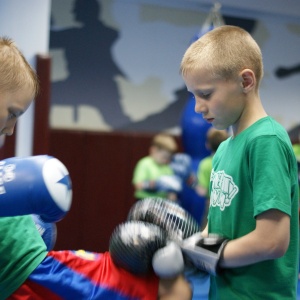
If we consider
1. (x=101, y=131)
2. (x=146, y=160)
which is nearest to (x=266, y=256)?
(x=146, y=160)

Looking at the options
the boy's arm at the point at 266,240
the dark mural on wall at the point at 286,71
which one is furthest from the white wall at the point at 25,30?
the dark mural on wall at the point at 286,71

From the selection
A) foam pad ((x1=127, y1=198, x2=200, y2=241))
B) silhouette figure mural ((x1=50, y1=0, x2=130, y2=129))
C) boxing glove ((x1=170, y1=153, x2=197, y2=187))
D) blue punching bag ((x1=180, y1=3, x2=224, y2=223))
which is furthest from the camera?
silhouette figure mural ((x1=50, y1=0, x2=130, y2=129))

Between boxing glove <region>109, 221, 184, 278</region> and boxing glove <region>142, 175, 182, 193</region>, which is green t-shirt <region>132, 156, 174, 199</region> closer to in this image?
boxing glove <region>142, 175, 182, 193</region>

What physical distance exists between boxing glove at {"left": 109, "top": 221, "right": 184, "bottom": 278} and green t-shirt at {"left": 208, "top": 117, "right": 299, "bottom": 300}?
139mm

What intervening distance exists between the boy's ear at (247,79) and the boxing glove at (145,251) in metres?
0.45

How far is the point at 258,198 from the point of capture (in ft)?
4.27

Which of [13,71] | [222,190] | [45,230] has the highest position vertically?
[13,71]

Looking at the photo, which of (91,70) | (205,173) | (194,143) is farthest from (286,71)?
(205,173)

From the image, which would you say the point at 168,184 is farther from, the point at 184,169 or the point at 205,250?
the point at 205,250

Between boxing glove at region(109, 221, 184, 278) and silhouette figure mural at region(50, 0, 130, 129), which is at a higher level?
silhouette figure mural at region(50, 0, 130, 129)

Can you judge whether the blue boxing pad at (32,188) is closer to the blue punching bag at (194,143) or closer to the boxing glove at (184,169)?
the boxing glove at (184,169)

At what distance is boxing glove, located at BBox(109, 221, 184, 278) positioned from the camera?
4.62ft

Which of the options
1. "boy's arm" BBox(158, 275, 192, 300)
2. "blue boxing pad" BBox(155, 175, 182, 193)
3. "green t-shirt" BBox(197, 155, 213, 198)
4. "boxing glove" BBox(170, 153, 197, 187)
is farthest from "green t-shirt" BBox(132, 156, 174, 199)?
"boy's arm" BBox(158, 275, 192, 300)

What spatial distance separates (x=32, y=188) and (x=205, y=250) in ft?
1.48
